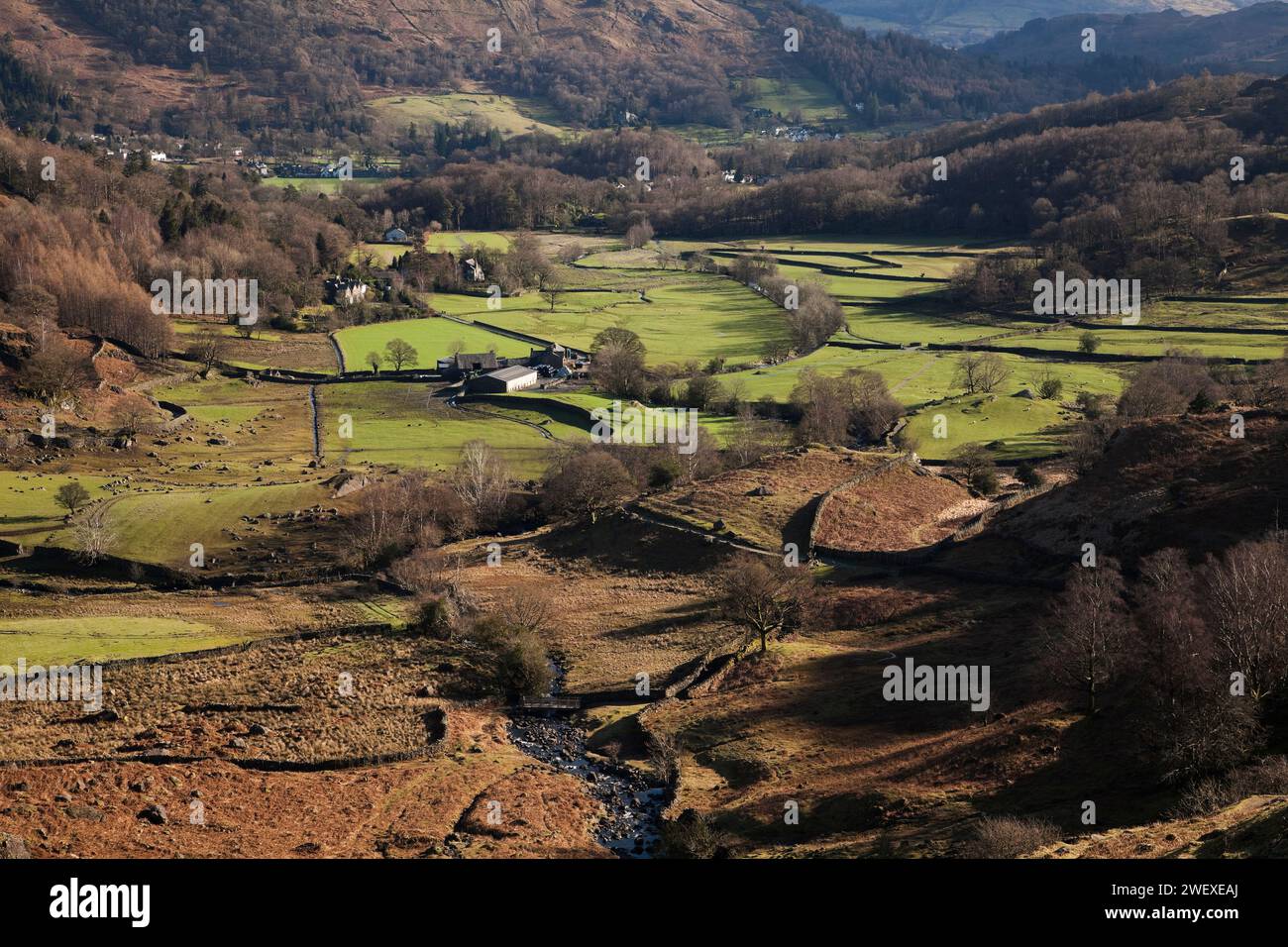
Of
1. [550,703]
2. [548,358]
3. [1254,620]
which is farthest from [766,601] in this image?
[548,358]

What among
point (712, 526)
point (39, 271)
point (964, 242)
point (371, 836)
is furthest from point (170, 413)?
point (964, 242)

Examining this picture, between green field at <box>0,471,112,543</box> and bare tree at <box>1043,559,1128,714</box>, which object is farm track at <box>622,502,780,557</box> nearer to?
bare tree at <box>1043,559,1128,714</box>

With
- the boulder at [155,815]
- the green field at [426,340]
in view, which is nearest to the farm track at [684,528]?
the boulder at [155,815]

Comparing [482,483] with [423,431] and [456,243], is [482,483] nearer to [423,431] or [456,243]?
[423,431]

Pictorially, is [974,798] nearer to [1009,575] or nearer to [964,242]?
[1009,575]

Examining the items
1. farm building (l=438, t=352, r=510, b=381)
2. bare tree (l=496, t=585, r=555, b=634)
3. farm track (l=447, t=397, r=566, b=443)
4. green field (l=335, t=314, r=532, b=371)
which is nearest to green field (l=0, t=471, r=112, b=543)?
bare tree (l=496, t=585, r=555, b=634)

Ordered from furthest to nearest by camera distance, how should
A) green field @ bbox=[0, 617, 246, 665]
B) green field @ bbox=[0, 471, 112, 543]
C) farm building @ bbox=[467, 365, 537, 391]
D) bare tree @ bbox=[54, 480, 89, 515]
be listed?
farm building @ bbox=[467, 365, 537, 391] → bare tree @ bbox=[54, 480, 89, 515] → green field @ bbox=[0, 471, 112, 543] → green field @ bbox=[0, 617, 246, 665]
